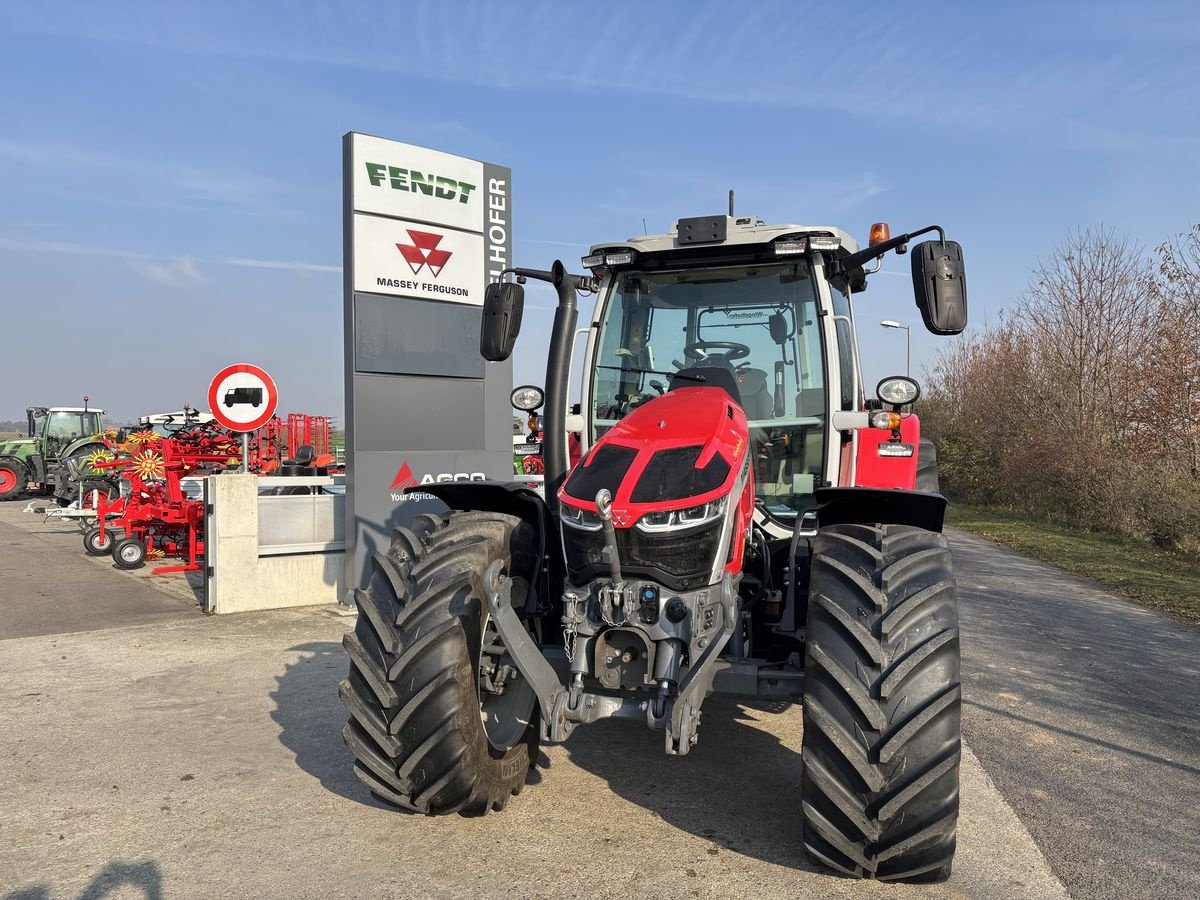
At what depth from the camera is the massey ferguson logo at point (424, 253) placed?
29.2 ft

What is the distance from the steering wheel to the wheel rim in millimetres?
1749

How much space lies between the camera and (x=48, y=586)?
10.0m

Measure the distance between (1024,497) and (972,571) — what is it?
1205 centimetres

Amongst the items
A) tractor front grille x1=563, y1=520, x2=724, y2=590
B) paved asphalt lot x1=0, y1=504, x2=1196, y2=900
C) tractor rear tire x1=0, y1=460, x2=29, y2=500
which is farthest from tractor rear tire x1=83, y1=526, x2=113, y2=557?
tractor rear tire x1=0, y1=460, x2=29, y2=500

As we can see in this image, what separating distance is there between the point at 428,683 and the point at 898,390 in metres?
2.86

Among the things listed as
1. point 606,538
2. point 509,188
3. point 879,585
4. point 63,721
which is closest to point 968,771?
point 879,585

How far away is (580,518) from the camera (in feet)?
11.7

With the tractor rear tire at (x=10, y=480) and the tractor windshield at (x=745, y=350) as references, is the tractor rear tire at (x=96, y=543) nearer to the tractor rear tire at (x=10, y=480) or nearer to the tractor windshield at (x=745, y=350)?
the tractor windshield at (x=745, y=350)

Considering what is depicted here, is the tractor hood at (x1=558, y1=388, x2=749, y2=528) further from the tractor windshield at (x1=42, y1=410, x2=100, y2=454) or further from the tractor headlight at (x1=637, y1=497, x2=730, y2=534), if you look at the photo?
the tractor windshield at (x1=42, y1=410, x2=100, y2=454)

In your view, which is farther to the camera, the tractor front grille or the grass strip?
the grass strip

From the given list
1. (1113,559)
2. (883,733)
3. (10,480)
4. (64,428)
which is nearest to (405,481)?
(883,733)

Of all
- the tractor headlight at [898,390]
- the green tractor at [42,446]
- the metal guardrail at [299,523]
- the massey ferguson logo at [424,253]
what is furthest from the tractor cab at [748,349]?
the green tractor at [42,446]

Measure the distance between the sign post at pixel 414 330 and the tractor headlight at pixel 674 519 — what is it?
547 centimetres

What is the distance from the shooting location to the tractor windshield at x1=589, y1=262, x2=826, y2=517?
4.79 m
